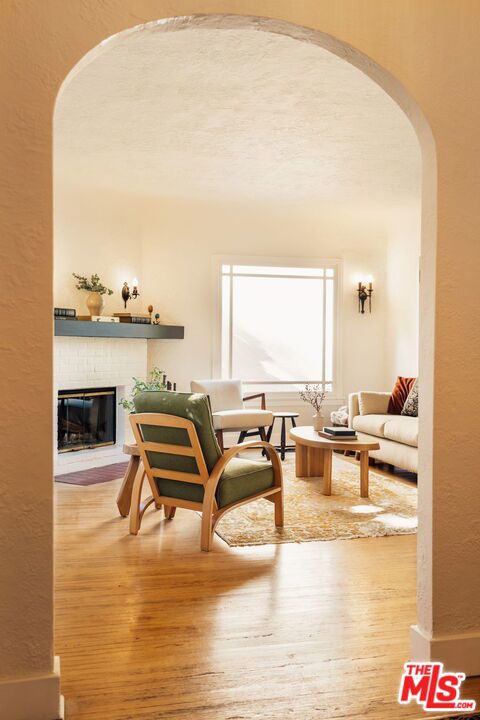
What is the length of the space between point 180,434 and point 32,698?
6.33ft

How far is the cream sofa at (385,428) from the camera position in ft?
18.4

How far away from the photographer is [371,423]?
637cm

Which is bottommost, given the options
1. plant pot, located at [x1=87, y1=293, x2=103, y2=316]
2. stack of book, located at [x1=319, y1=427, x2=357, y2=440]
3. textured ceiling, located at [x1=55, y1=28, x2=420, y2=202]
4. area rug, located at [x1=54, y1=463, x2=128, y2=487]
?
area rug, located at [x1=54, y1=463, x2=128, y2=487]

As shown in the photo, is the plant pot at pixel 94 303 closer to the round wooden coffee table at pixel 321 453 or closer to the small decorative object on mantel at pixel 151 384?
the small decorative object on mantel at pixel 151 384

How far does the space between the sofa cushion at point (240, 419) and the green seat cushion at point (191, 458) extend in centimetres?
235

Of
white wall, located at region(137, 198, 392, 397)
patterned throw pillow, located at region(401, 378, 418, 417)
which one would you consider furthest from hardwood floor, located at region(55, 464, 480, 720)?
white wall, located at region(137, 198, 392, 397)

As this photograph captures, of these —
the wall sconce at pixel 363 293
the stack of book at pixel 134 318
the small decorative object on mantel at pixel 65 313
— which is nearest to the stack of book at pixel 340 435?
the stack of book at pixel 134 318

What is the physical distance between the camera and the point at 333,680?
220 cm

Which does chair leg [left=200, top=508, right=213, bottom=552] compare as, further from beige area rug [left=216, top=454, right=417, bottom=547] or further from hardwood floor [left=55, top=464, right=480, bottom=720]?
beige area rug [left=216, top=454, right=417, bottom=547]

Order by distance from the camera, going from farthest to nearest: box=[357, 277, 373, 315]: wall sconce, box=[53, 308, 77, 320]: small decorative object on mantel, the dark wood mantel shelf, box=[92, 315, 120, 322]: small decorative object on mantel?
box=[357, 277, 373, 315]: wall sconce, box=[92, 315, 120, 322]: small decorative object on mantel, box=[53, 308, 77, 320]: small decorative object on mantel, the dark wood mantel shelf

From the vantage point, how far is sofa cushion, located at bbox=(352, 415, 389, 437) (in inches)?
244

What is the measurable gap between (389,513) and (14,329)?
10.9 ft

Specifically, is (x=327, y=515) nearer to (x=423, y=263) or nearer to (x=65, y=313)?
(x=423, y=263)

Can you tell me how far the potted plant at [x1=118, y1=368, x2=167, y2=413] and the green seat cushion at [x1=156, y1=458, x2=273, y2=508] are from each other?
2.57 m
